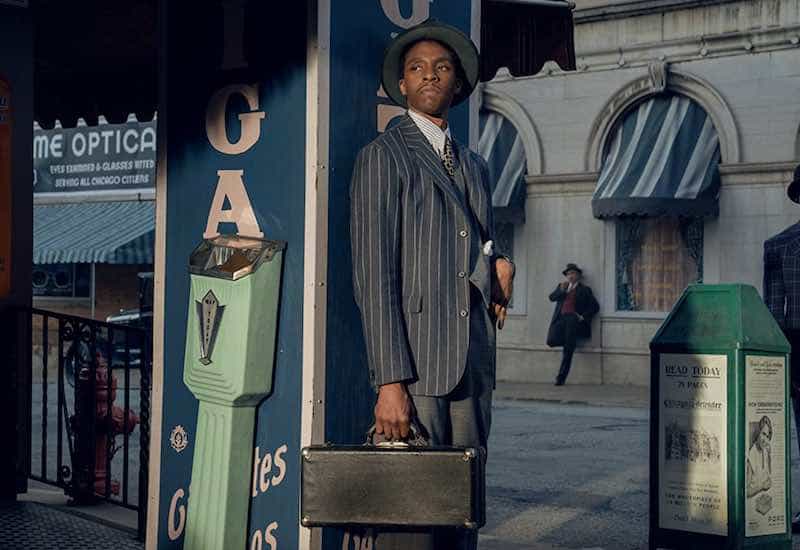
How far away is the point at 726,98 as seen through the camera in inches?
790

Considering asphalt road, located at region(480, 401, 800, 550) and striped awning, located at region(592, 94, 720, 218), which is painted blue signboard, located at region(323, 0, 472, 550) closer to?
asphalt road, located at region(480, 401, 800, 550)

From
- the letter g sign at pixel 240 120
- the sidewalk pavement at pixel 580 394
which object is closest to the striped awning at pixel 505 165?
the sidewalk pavement at pixel 580 394

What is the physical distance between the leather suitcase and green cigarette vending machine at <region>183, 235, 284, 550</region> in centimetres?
77

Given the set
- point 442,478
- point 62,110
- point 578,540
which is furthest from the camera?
point 62,110

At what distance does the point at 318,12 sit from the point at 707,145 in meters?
16.3

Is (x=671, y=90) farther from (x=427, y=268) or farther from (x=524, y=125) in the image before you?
(x=427, y=268)

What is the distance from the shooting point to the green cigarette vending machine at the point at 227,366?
4.73m

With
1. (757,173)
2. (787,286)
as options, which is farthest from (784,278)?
(757,173)

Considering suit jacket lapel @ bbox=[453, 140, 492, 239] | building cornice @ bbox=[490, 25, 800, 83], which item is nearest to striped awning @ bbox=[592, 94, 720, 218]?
building cornice @ bbox=[490, 25, 800, 83]

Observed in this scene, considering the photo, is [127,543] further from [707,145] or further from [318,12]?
[707,145]

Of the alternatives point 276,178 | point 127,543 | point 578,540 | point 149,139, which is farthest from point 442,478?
point 149,139

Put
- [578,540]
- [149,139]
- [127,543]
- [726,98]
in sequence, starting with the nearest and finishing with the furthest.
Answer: [127,543], [578,540], [726,98], [149,139]

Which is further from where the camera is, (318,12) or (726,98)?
(726,98)

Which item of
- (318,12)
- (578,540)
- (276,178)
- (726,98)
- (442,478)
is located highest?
(726,98)
